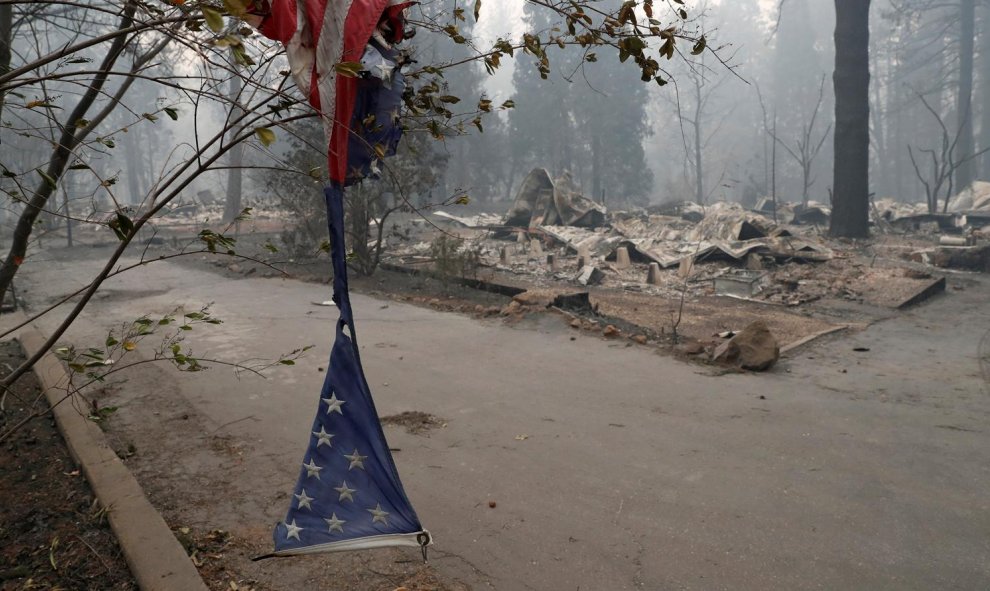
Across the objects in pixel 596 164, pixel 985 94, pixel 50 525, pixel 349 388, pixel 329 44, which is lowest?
A: pixel 50 525

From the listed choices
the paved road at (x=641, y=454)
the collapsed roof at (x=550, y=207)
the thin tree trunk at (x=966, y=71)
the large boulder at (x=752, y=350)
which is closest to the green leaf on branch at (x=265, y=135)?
the paved road at (x=641, y=454)

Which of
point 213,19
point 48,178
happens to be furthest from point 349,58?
point 48,178

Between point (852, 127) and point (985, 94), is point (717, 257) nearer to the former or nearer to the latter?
point (852, 127)

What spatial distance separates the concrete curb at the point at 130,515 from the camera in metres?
2.68

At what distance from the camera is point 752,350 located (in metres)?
6.16

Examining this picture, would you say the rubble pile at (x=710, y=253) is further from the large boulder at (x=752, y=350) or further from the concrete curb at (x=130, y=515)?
the concrete curb at (x=130, y=515)

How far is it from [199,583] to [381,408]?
2535mm

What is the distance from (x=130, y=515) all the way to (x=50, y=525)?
443 millimetres

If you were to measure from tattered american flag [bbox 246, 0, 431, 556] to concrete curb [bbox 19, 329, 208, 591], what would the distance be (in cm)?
50

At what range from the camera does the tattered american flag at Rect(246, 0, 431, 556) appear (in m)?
2.39

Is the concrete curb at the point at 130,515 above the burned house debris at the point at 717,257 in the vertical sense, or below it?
below

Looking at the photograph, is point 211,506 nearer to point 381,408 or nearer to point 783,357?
point 381,408

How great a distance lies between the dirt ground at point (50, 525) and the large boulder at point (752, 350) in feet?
16.6

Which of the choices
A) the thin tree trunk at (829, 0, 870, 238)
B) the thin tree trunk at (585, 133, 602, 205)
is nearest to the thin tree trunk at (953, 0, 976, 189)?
the thin tree trunk at (585, 133, 602, 205)
